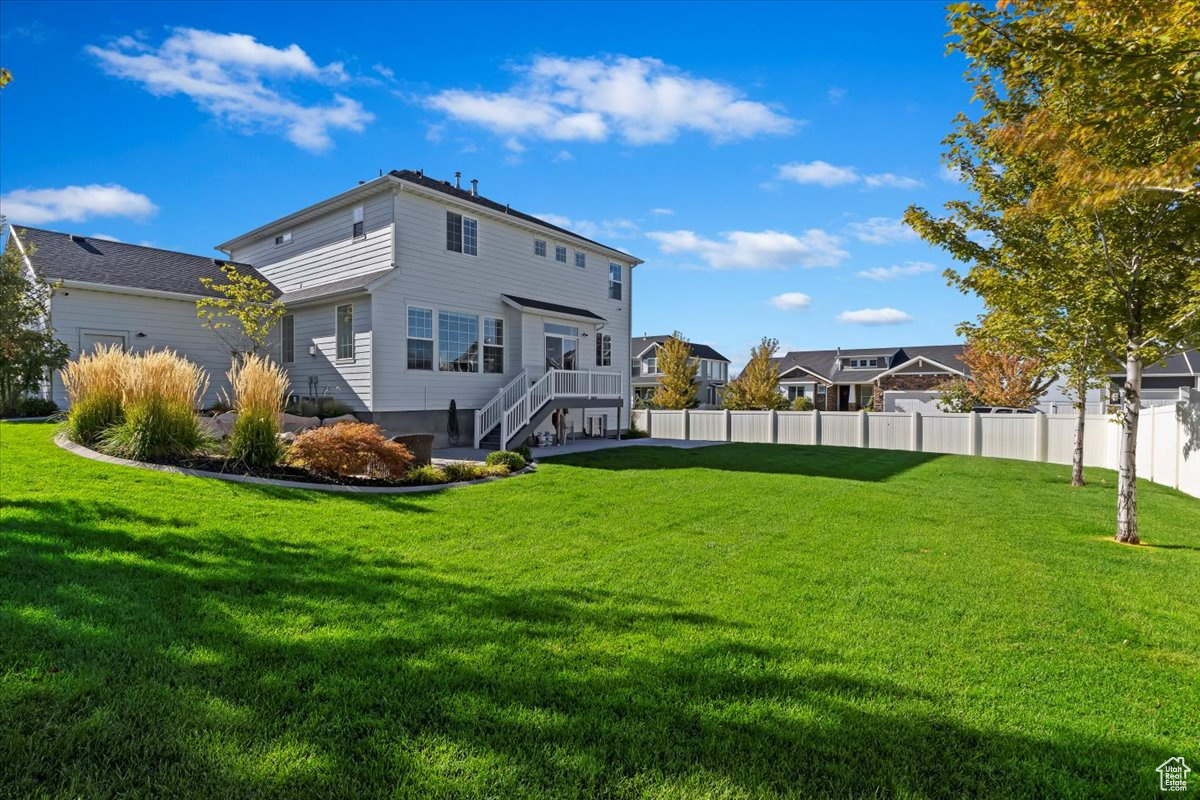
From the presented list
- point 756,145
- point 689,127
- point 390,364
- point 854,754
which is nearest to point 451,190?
point 390,364

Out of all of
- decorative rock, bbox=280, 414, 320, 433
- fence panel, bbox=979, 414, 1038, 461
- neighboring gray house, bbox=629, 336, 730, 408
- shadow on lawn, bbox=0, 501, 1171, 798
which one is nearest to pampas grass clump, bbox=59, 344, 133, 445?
decorative rock, bbox=280, 414, 320, 433

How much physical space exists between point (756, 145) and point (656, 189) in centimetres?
278

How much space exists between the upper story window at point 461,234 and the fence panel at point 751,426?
35.1ft

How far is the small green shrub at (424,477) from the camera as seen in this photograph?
8488 mm

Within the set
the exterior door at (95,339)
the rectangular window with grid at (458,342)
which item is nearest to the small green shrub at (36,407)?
the exterior door at (95,339)

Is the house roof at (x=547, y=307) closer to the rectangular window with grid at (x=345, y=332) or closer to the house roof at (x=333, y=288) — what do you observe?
the house roof at (x=333, y=288)

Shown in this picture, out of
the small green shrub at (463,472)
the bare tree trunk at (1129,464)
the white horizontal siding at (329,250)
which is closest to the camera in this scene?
the bare tree trunk at (1129,464)

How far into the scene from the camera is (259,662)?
2928 millimetres

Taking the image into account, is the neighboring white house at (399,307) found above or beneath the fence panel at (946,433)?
above

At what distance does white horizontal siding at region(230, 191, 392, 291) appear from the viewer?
1411cm

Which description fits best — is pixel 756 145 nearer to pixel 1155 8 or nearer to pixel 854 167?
pixel 854 167

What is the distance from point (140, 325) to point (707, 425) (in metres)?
17.0

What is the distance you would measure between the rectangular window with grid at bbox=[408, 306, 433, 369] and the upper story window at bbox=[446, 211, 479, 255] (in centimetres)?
194

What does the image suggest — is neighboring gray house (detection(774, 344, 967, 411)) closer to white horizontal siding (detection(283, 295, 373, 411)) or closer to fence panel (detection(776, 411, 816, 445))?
fence panel (detection(776, 411, 816, 445))
